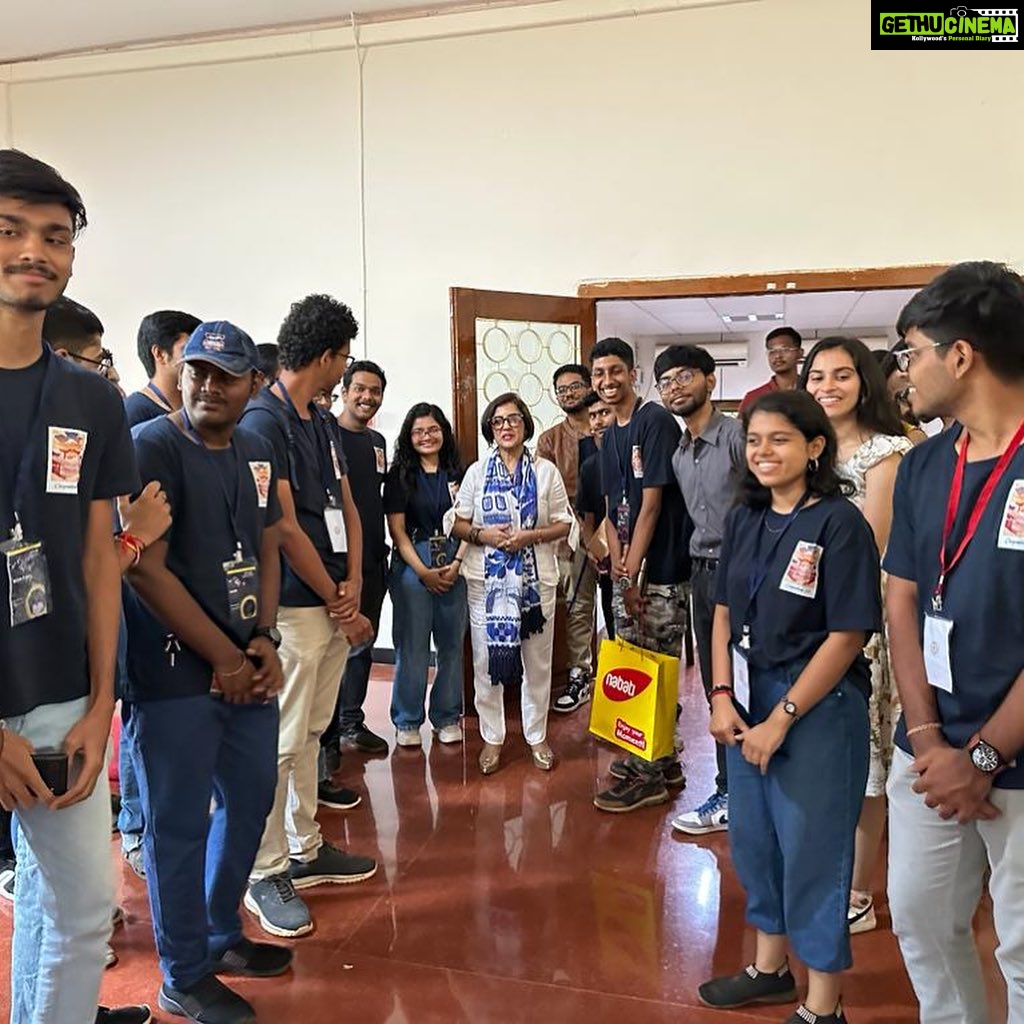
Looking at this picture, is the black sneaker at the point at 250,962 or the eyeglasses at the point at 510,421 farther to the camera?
the eyeglasses at the point at 510,421

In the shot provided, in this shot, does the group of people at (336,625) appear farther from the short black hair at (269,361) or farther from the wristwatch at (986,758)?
the short black hair at (269,361)

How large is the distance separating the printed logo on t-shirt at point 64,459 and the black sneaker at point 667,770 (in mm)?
2448

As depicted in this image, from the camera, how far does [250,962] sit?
216 cm

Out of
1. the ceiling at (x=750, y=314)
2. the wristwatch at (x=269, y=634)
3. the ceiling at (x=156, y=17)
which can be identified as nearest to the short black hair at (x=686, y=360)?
the wristwatch at (x=269, y=634)

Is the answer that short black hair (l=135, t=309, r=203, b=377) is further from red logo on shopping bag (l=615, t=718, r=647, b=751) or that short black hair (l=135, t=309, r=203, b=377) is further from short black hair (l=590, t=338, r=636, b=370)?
red logo on shopping bag (l=615, t=718, r=647, b=751)

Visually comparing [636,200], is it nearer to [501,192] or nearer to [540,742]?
[501,192]

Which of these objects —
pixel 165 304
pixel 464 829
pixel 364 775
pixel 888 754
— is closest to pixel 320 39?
pixel 165 304

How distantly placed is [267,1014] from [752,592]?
5.06 ft

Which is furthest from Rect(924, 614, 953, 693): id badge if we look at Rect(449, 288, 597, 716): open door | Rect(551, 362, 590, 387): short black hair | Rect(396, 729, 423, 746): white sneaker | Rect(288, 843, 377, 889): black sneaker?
Rect(551, 362, 590, 387): short black hair

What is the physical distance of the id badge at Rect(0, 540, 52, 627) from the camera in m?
1.29

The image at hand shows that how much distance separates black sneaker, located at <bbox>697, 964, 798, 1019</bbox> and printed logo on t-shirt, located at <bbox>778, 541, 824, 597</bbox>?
0.97 m

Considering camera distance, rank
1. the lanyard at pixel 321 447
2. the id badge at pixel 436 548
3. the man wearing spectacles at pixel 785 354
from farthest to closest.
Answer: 1. the man wearing spectacles at pixel 785 354
2. the id badge at pixel 436 548
3. the lanyard at pixel 321 447

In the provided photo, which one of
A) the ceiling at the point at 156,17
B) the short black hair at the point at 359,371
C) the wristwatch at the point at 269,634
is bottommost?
the wristwatch at the point at 269,634

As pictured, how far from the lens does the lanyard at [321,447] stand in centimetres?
254
